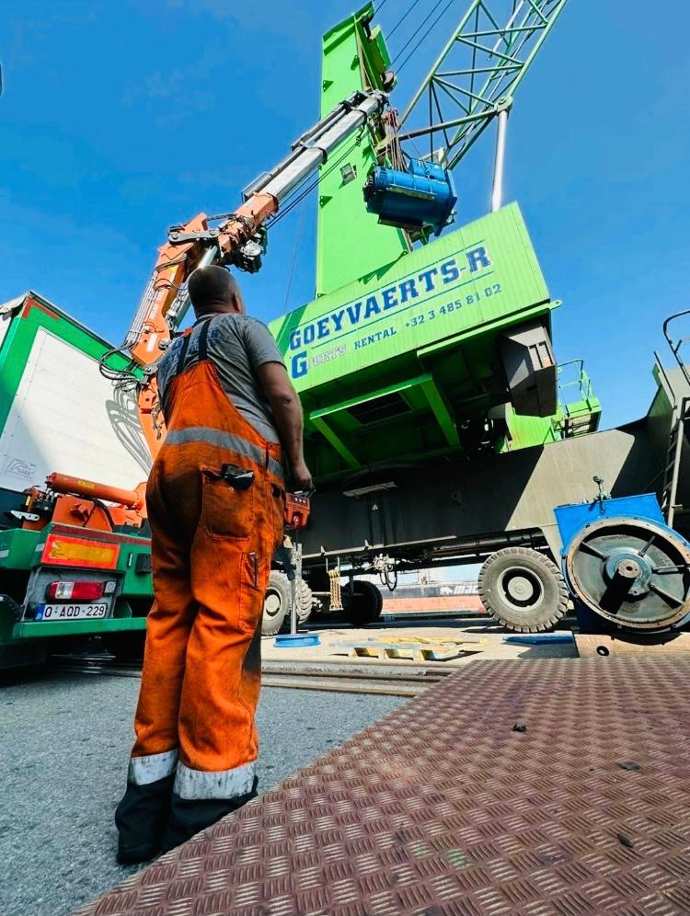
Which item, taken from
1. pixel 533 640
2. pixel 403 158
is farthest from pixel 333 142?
pixel 533 640

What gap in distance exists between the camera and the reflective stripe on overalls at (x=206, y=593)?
905 millimetres

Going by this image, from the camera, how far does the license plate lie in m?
2.34

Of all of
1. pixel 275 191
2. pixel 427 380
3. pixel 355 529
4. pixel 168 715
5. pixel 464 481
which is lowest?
pixel 168 715

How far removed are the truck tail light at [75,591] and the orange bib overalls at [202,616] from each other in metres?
1.82

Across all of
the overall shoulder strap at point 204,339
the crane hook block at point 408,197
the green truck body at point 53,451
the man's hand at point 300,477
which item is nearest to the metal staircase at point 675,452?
the man's hand at point 300,477

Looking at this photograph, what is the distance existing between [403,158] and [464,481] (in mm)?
8168

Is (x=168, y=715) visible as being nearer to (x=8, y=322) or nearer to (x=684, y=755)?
(x=684, y=755)

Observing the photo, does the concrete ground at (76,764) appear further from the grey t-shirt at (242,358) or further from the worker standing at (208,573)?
the grey t-shirt at (242,358)

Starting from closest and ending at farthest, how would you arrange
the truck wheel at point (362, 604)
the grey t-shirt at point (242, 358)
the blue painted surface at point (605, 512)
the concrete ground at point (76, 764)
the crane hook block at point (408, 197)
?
the concrete ground at point (76, 764), the grey t-shirt at point (242, 358), the blue painted surface at point (605, 512), the crane hook block at point (408, 197), the truck wheel at point (362, 604)

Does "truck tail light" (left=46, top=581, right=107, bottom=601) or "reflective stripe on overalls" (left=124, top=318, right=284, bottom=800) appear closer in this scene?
"reflective stripe on overalls" (left=124, top=318, right=284, bottom=800)

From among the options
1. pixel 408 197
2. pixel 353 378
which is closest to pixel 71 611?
pixel 353 378

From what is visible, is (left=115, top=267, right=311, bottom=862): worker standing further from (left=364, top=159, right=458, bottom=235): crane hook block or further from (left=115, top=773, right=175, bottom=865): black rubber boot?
(left=364, top=159, right=458, bottom=235): crane hook block

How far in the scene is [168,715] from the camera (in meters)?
0.99

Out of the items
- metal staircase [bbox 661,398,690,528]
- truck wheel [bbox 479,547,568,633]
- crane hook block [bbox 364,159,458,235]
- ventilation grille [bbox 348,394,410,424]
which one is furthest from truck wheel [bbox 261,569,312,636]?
crane hook block [bbox 364,159,458,235]
